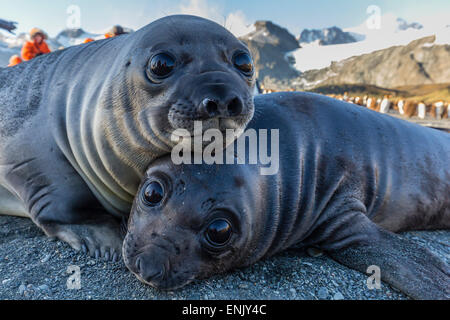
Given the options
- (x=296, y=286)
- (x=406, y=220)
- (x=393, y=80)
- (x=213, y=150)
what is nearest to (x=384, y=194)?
(x=406, y=220)

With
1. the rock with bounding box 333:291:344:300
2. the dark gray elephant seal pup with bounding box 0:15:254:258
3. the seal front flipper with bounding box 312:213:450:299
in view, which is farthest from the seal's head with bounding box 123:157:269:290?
the seal front flipper with bounding box 312:213:450:299

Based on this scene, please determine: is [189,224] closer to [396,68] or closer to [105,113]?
[105,113]

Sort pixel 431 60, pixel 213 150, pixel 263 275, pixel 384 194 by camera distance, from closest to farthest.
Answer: pixel 213 150 < pixel 263 275 < pixel 384 194 < pixel 431 60

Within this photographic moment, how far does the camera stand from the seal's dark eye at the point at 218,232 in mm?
1610

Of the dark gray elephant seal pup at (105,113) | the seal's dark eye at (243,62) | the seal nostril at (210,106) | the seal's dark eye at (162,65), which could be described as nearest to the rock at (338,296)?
the dark gray elephant seal pup at (105,113)

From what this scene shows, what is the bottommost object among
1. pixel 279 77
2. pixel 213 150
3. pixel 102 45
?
pixel 279 77

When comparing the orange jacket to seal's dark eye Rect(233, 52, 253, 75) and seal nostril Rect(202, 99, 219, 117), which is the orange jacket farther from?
seal nostril Rect(202, 99, 219, 117)

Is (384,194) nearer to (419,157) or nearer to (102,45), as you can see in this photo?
(419,157)

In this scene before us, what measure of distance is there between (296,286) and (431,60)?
3886cm

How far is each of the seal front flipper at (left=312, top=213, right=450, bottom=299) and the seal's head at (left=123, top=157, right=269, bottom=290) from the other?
0.59m

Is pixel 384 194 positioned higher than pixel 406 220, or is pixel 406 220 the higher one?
pixel 384 194

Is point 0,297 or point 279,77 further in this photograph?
point 279,77

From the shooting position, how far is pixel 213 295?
1624 millimetres
